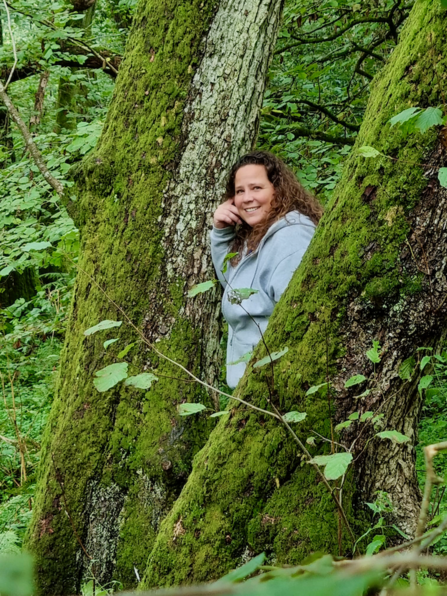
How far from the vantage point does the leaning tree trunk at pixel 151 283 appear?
10.6 feet

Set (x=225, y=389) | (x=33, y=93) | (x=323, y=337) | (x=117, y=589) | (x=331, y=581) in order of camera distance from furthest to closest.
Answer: (x=33, y=93) → (x=225, y=389) → (x=117, y=589) → (x=323, y=337) → (x=331, y=581)

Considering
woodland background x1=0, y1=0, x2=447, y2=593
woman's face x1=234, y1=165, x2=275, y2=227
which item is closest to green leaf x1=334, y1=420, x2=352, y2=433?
woman's face x1=234, y1=165, x2=275, y2=227

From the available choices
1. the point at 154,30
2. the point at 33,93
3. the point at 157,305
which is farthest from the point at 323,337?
the point at 33,93

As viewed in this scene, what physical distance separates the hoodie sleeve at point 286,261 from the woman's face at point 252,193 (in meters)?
0.28

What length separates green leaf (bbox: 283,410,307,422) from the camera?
2.02 metres

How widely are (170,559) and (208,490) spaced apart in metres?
0.29

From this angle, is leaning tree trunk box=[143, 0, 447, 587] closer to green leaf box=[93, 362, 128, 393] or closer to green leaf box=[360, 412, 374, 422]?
green leaf box=[360, 412, 374, 422]

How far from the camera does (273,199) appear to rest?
3.49 metres

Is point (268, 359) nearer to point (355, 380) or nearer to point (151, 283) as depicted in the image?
point (355, 380)

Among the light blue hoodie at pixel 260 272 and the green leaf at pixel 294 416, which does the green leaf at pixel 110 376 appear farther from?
the light blue hoodie at pixel 260 272

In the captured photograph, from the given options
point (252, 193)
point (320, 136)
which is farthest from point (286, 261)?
point (320, 136)

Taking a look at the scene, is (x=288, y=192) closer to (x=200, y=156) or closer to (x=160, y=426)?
(x=200, y=156)

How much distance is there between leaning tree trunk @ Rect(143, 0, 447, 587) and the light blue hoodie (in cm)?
72

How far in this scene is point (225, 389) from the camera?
5.20 m
